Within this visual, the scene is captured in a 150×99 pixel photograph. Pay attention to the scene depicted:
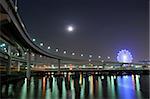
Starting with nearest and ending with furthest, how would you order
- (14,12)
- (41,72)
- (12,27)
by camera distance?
(14,12) → (12,27) → (41,72)

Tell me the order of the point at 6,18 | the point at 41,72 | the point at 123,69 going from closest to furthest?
the point at 6,18 → the point at 41,72 → the point at 123,69

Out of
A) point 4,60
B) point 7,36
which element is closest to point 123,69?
point 4,60

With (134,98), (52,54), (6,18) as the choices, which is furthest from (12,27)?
(52,54)

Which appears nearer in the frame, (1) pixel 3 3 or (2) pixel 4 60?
(1) pixel 3 3

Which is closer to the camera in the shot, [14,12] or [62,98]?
[62,98]

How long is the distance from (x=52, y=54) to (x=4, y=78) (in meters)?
46.8

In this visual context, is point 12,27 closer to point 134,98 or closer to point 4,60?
point 134,98

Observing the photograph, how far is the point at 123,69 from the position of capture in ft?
463

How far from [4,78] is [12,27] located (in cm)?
3029

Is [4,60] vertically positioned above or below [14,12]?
below

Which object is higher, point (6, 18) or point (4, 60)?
point (6, 18)

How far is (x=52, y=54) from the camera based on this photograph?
11700cm

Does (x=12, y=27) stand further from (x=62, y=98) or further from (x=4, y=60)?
(x=4, y=60)

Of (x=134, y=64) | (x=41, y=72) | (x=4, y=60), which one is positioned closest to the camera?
(x=4, y=60)
